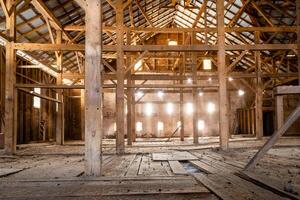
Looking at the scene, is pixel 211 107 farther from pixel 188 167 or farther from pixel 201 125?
pixel 188 167

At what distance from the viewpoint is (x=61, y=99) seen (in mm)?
13852

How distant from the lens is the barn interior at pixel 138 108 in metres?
4.05

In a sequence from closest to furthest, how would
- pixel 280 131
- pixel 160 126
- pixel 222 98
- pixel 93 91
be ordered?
1. pixel 280 131
2. pixel 93 91
3. pixel 222 98
4. pixel 160 126

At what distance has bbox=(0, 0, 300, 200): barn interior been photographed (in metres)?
4.05

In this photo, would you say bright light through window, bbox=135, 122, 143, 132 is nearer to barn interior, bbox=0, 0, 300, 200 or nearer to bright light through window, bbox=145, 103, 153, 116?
barn interior, bbox=0, 0, 300, 200

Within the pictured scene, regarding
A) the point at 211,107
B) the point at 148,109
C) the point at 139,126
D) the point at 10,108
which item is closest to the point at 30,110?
the point at 10,108

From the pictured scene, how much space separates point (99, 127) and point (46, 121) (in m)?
16.8

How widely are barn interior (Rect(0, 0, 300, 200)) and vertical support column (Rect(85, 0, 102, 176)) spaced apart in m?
0.02

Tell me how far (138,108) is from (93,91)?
20.1 m

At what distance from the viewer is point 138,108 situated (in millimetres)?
24703

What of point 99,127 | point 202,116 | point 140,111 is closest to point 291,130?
point 202,116

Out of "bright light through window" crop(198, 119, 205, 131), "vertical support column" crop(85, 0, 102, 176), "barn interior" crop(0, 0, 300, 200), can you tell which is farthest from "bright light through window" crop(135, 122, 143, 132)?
"vertical support column" crop(85, 0, 102, 176)

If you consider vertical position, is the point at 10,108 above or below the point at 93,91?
below

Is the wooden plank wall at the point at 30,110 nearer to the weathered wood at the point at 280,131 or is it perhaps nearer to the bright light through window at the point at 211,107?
the weathered wood at the point at 280,131
